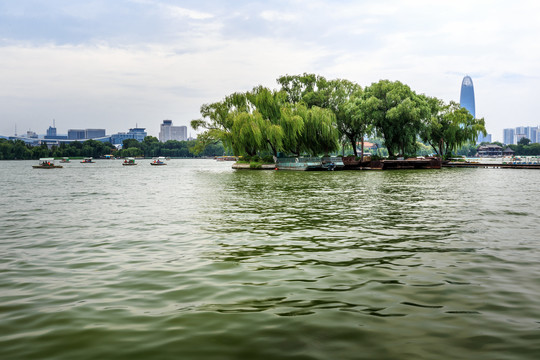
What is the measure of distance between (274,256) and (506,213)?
11205 mm

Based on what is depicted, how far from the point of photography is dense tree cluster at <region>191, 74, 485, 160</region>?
185 ft

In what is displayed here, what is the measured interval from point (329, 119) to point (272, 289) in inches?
2073

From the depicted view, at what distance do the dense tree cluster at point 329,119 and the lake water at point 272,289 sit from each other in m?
42.8

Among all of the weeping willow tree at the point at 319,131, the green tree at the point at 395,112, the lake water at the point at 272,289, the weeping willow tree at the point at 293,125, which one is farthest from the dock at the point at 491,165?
the lake water at the point at 272,289

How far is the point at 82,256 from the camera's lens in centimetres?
931

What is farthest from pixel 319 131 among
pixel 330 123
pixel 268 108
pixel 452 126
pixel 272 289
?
pixel 272 289

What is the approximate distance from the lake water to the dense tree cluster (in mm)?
42820

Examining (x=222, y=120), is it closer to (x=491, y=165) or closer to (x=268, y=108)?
(x=268, y=108)

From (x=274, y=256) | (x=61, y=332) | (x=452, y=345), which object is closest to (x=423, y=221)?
(x=274, y=256)

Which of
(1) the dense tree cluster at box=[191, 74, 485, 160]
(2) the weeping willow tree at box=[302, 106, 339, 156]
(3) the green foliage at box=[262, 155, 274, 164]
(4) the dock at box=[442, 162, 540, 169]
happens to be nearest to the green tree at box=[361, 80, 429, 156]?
(1) the dense tree cluster at box=[191, 74, 485, 160]

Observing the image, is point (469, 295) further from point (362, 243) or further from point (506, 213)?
point (506, 213)

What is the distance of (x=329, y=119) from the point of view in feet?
189

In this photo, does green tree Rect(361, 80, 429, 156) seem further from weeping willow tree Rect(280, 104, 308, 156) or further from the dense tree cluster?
weeping willow tree Rect(280, 104, 308, 156)

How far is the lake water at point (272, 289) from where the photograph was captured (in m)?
4.64
